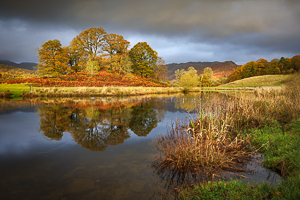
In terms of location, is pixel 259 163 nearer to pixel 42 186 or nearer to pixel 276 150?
pixel 276 150

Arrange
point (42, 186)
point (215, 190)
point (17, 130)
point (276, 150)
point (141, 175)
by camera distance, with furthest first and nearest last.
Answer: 1. point (17, 130)
2. point (276, 150)
3. point (141, 175)
4. point (42, 186)
5. point (215, 190)

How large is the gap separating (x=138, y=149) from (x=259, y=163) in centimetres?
410

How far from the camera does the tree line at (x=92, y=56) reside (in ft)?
122

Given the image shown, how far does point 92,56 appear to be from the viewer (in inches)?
1802

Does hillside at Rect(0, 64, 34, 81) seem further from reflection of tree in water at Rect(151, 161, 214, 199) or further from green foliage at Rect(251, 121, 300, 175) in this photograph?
green foliage at Rect(251, 121, 300, 175)

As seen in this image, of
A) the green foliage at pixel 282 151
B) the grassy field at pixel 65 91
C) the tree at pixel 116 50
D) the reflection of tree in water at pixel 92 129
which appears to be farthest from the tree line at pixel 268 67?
the reflection of tree in water at pixel 92 129

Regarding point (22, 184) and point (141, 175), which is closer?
point (22, 184)

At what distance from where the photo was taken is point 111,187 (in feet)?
12.6

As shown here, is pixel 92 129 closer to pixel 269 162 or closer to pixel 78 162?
pixel 78 162

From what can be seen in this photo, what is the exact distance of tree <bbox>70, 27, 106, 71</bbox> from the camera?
4627 centimetres

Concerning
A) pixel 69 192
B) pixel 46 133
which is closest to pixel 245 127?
pixel 69 192

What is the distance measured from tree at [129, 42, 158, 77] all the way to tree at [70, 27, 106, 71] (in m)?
11.5

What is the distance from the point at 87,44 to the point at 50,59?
1382 centimetres

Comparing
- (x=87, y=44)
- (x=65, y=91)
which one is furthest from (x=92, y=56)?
Result: (x=65, y=91)
